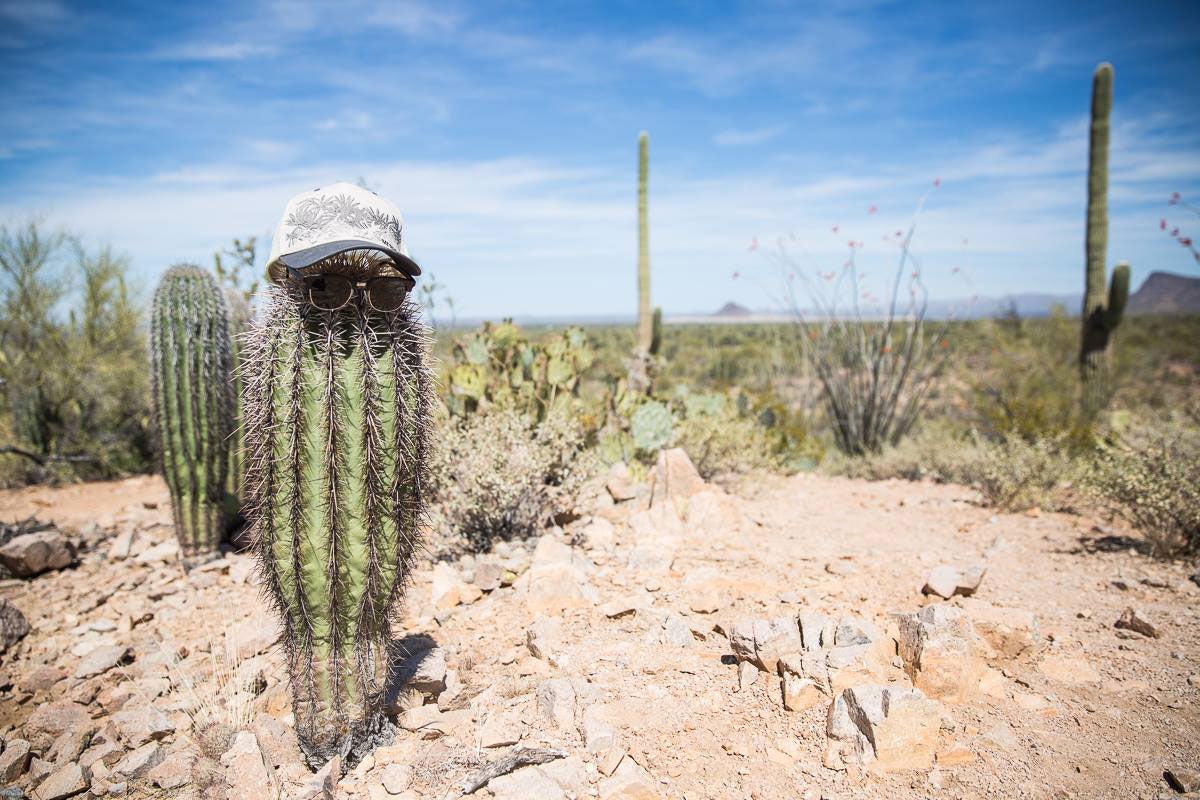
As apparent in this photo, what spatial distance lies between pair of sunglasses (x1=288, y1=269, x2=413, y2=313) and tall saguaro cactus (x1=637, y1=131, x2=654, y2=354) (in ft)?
30.3

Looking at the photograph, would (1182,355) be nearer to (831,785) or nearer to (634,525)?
(634,525)

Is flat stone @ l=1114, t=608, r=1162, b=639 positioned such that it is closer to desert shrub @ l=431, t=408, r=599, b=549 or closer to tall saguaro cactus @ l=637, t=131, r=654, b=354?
desert shrub @ l=431, t=408, r=599, b=549

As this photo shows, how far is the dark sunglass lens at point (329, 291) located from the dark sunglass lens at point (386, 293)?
7cm

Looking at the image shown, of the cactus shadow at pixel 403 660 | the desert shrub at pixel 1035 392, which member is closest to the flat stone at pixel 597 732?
the cactus shadow at pixel 403 660

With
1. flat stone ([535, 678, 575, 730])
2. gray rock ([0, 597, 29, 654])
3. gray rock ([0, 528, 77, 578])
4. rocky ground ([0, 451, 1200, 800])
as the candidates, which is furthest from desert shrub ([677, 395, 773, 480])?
gray rock ([0, 528, 77, 578])

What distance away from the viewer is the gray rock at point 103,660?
139 inches

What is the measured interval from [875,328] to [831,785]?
7009 millimetres

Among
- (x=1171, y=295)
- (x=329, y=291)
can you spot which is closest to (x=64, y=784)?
(x=329, y=291)

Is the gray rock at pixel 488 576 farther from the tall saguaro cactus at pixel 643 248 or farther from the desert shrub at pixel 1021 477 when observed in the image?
the tall saguaro cactus at pixel 643 248

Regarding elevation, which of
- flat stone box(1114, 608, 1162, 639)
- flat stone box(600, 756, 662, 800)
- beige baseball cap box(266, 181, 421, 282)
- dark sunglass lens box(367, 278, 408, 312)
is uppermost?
beige baseball cap box(266, 181, 421, 282)

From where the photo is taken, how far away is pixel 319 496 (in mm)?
2504

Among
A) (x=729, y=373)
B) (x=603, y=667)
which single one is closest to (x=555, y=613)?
(x=603, y=667)

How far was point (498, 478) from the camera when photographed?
14.8 ft

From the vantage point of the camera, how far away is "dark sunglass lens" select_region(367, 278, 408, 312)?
2.47 meters
